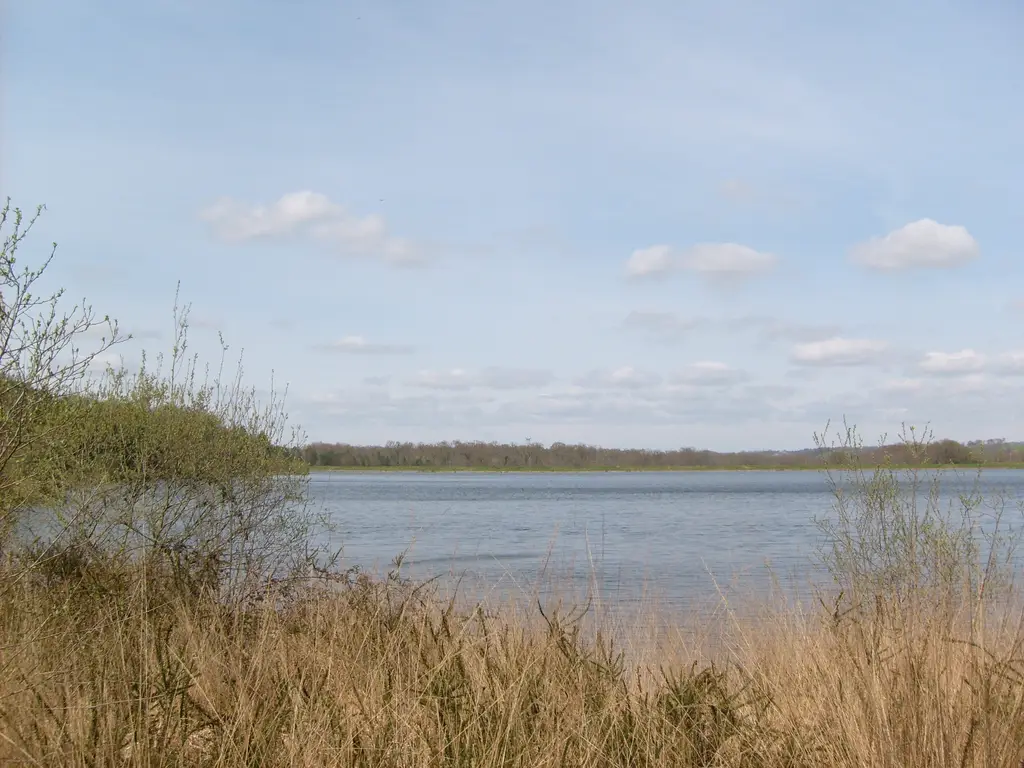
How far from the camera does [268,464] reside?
12094 mm

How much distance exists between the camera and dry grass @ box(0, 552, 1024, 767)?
13.7 ft

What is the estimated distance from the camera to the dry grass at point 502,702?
4.18 m

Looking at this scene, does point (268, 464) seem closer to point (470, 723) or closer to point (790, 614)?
point (790, 614)

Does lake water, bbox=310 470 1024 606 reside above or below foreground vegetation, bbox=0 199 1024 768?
below

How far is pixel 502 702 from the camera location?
473 centimetres

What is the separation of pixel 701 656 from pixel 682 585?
12.3 meters

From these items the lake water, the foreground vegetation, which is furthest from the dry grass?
the lake water

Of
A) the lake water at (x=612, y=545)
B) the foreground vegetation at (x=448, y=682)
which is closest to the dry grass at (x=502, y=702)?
the foreground vegetation at (x=448, y=682)

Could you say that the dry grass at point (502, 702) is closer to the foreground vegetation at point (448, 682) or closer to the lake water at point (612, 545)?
the foreground vegetation at point (448, 682)

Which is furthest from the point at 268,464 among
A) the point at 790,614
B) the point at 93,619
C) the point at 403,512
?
the point at 403,512

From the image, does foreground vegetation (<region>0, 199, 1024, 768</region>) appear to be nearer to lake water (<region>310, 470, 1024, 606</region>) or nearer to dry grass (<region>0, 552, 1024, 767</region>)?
dry grass (<region>0, 552, 1024, 767</region>)

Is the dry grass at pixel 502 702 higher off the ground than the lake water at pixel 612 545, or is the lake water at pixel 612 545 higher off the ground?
the dry grass at pixel 502 702

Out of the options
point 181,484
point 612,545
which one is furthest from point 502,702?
point 612,545

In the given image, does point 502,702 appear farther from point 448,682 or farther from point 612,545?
point 612,545
